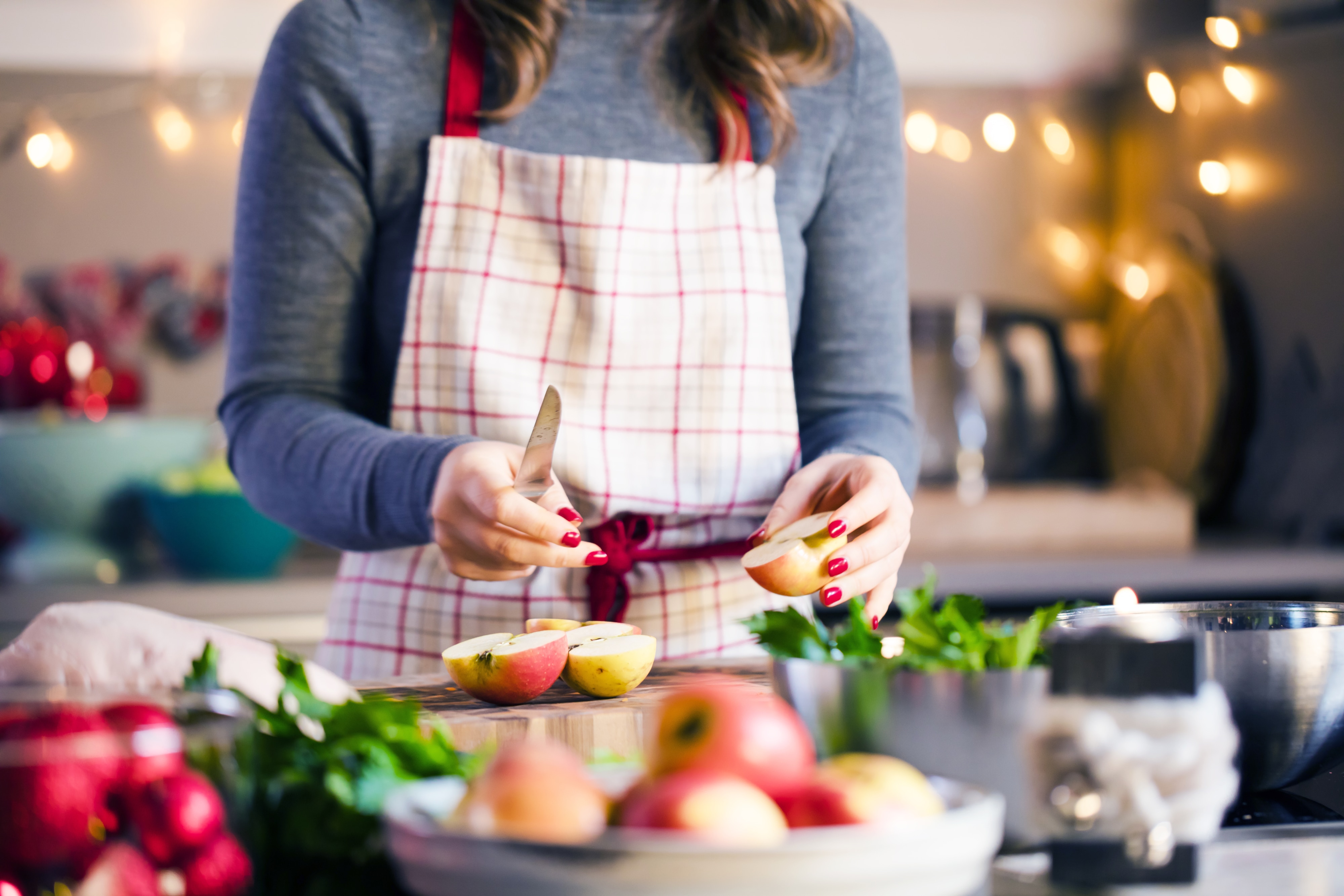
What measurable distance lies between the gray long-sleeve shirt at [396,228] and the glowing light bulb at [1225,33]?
4.35 ft

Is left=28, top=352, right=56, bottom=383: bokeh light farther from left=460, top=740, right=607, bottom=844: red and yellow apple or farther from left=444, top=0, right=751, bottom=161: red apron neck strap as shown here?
left=460, top=740, right=607, bottom=844: red and yellow apple

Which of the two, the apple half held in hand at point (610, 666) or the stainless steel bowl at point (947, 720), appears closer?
the stainless steel bowl at point (947, 720)

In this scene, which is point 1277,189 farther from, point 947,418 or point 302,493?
point 302,493

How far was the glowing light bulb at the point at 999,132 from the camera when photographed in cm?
251

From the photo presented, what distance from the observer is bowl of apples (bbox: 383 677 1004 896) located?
1.09 ft

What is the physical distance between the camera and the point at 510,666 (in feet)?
2.33

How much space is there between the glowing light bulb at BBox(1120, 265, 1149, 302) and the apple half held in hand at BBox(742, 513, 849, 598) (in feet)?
6.27

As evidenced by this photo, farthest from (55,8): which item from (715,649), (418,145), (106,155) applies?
(715,649)

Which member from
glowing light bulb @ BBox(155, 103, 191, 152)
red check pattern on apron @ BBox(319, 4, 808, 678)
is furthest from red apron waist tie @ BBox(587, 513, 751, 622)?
glowing light bulb @ BBox(155, 103, 191, 152)

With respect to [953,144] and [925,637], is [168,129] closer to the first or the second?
[953,144]

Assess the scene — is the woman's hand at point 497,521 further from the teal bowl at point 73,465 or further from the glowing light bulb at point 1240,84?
the glowing light bulb at point 1240,84

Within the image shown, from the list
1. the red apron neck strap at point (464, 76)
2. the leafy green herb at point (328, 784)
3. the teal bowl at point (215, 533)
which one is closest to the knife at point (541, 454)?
the leafy green herb at point (328, 784)

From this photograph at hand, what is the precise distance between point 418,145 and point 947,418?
5.52ft

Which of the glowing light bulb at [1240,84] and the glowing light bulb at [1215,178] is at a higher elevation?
the glowing light bulb at [1240,84]
